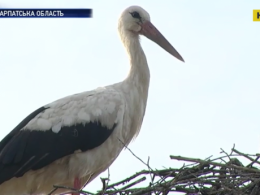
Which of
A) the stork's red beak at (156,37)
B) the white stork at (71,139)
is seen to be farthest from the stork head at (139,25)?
the white stork at (71,139)

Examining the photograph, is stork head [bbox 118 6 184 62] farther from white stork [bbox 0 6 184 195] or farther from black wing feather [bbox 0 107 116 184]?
black wing feather [bbox 0 107 116 184]

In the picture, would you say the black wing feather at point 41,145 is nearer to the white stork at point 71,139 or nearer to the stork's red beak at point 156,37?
the white stork at point 71,139

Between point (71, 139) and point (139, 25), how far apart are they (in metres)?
1.58

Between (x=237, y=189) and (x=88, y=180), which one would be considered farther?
(x=88, y=180)

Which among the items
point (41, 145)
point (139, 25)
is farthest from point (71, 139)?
point (139, 25)

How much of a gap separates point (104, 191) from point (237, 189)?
1.01 m

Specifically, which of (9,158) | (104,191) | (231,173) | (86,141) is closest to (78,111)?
(86,141)

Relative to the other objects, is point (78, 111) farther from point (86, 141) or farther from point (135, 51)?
point (135, 51)

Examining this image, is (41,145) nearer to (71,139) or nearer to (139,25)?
(71,139)

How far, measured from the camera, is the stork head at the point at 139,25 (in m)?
8.24

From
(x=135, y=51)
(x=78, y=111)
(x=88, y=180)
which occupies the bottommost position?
(x=88, y=180)

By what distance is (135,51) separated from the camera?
8.03 meters

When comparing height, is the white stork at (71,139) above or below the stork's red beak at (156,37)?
below

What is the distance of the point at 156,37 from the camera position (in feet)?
27.4
